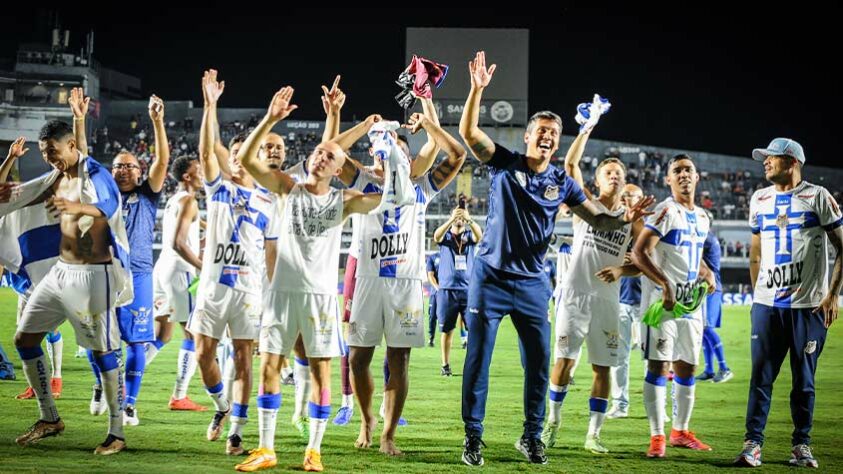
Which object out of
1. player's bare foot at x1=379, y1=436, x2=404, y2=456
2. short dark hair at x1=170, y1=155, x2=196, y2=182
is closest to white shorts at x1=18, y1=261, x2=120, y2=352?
short dark hair at x1=170, y1=155, x2=196, y2=182

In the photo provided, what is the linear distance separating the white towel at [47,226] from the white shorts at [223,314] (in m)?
0.68

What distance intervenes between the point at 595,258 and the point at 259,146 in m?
3.38

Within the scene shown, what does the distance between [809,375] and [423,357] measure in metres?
9.83

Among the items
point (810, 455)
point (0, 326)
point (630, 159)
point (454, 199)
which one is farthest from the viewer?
point (630, 159)

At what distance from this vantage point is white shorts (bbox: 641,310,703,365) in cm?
799

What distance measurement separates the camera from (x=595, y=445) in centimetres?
784

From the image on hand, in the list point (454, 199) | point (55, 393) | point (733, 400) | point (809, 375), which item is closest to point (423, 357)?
point (733, 400)

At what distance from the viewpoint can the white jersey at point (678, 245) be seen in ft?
26.4

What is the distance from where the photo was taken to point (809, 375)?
742 cm

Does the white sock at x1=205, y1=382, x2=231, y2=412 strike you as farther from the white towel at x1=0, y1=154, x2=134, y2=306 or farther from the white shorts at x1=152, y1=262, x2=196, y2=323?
the white shorts at x1=152, y1=262, x2=196, y2=323

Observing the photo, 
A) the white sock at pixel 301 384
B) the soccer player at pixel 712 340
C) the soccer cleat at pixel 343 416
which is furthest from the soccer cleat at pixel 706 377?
the white sock at pixel 301 384

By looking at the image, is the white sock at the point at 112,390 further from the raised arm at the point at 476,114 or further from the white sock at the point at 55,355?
the white sock at the point at 55,355

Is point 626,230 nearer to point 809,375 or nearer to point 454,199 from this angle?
point 809,375

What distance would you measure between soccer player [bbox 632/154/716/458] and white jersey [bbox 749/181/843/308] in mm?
653
